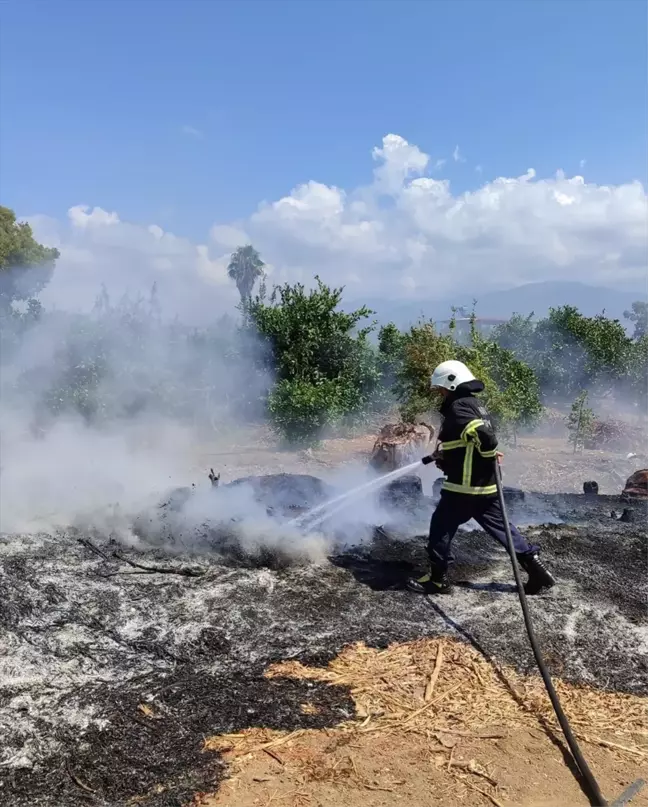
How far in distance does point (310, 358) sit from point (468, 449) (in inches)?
487

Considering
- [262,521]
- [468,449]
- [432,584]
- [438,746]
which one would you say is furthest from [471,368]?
[438,746]

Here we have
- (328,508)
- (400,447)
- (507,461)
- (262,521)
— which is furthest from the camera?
(507,461)

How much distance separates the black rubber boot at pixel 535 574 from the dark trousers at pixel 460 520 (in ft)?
0.20

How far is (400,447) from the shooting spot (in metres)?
12.4

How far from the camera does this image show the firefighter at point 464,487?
4.88m

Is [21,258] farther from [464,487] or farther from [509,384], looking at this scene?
[464,487]

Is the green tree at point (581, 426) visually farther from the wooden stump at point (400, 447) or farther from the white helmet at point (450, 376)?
the white helmet at point (450, 376)

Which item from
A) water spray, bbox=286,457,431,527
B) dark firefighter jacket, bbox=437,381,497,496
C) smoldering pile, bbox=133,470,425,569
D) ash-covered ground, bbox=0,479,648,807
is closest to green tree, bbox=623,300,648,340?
water spray, bbox=286,457,431,527

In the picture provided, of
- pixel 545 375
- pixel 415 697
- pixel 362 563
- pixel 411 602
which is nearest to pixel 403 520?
pixel 362 563

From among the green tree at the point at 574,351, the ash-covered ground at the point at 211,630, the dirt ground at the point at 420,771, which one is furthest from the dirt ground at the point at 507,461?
the dirt ground at the point at 420,771

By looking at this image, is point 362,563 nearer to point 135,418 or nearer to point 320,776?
point 320,776

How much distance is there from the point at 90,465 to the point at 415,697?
23.4 ft

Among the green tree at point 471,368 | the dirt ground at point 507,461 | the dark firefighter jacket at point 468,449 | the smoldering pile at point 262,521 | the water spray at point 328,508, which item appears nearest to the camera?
the dark firefighter jacket at point 468,449

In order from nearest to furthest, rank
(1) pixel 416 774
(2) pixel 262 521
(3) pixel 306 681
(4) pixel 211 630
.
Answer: (1) pixel 416 774 < (3) pixel 306 681 < (4) pixel 211 630 < (2) pixel 262 521
